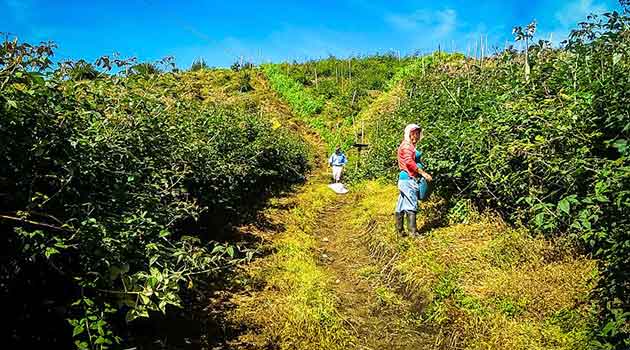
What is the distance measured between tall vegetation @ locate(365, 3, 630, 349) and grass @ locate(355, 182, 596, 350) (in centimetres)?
24

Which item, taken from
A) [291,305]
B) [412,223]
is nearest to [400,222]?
[412,223]

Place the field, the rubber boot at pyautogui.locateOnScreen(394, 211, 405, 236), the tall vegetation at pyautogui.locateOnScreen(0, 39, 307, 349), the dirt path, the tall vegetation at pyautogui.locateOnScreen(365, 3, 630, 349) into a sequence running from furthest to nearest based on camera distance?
the rubber boot at pyautogui.locateOnScreen(394, 211, 405, 236) < the dirt path < the tall vegetation at pyautogui.locateOnScreen(365, 3, 630, 349) < the field < the tall vegetation at pyautogui.locateOnScreen(0, 39, 307, 349)

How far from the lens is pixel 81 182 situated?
298 cm

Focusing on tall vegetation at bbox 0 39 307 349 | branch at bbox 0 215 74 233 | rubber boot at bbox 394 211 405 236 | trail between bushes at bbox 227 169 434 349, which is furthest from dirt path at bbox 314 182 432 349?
branch at bbox 0 215 74 233

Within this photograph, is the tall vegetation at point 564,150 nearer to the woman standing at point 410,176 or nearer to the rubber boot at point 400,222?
the woman standing at point 410,176

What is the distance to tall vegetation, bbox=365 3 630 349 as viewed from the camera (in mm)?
3010

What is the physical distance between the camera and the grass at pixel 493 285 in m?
3.69

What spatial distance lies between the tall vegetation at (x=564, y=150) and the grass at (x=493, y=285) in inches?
9.6

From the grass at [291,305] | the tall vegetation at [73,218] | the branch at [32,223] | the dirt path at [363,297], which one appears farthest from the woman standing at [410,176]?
the branch at [32,223]

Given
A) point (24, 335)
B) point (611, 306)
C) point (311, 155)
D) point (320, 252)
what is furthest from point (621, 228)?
point (311, 155)

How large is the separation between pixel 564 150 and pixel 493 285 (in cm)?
160

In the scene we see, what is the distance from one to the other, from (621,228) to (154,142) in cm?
388

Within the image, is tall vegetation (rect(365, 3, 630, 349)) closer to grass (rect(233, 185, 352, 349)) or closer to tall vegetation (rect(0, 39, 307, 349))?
grass (rect(233, 185, 352, 349))

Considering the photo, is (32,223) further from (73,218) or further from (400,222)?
(400,222)
